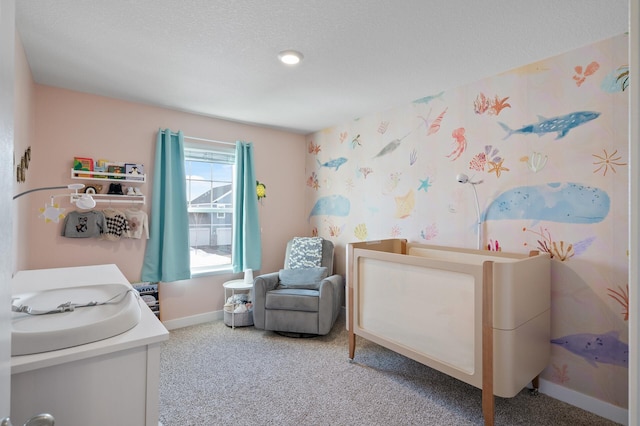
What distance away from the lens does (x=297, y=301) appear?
2967 millimetres

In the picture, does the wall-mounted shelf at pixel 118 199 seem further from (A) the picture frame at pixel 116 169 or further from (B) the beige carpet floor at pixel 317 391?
(B) the beige carpet floor at pixel 317 391

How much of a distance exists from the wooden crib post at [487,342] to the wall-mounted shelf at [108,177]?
3009mm

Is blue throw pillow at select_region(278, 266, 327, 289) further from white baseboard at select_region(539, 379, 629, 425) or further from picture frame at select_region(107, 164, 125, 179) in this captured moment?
white baseboard at select_region(539, 379, 629, 425)

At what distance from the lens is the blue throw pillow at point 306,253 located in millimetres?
3584

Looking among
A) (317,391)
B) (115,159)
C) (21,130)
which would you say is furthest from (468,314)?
(115,159)

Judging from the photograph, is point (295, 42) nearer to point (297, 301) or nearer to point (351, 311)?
point (351, 311)

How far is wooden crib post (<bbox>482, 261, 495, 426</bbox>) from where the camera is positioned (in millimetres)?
1731

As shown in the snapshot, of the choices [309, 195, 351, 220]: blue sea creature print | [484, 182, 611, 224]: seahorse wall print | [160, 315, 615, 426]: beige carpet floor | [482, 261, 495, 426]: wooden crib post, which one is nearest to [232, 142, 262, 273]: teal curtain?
[309, 195, 351, 220]: blue sea creature print

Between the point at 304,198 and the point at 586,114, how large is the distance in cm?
302

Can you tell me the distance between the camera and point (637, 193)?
588mm

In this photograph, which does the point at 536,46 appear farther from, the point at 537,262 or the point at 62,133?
the point at 62,133

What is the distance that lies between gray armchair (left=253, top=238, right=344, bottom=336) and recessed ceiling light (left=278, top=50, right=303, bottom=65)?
6.27 ft

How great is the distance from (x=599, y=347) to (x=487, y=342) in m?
0.82

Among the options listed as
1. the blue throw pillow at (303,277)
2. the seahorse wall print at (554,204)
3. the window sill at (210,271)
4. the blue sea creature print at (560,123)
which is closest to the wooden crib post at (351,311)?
the blue throw pillow at (303,277)
